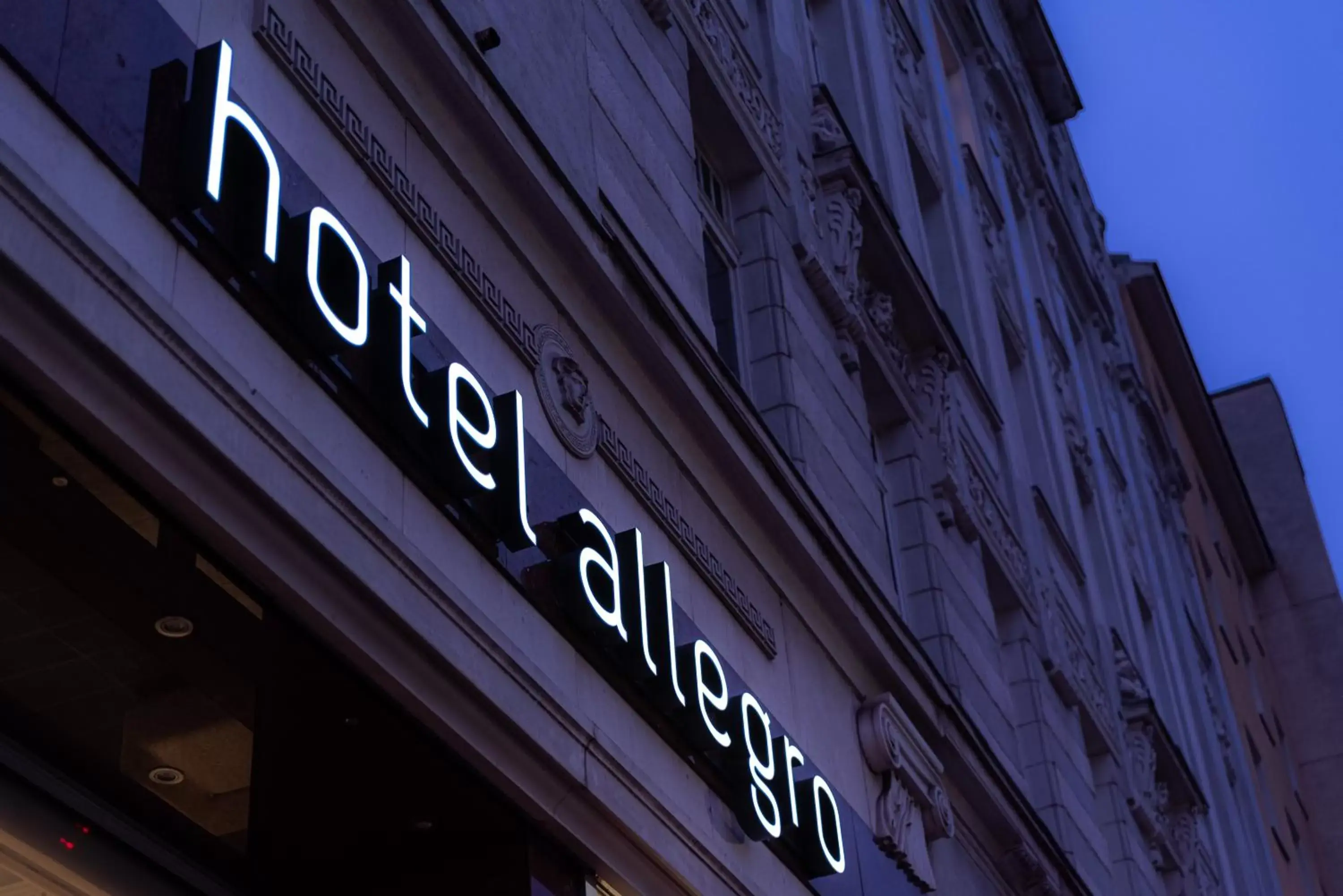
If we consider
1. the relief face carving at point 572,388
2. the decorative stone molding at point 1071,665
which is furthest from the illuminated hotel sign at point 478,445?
the decorative stone molding at point 1071,665

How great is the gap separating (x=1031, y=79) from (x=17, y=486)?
110 ft

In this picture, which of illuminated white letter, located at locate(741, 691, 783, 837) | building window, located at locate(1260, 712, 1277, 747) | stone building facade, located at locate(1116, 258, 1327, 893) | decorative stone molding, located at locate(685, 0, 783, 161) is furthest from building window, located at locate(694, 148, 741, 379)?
building window, located at locate(1260, 712, 1277, 747)

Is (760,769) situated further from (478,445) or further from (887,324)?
(887,324)

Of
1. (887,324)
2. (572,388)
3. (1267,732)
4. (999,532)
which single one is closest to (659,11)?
(572,388)

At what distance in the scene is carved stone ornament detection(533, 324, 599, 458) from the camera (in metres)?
10.8

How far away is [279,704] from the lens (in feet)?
28.3

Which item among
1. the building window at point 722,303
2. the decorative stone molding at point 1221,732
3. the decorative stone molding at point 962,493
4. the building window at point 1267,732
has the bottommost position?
the building window at point 722,303

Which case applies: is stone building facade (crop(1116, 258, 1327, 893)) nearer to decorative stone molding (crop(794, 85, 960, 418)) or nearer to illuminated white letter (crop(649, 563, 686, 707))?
decorative stone molding (crop(794, 85, 960, 418))

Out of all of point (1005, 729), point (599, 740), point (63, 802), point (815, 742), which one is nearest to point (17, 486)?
point (63, 802)

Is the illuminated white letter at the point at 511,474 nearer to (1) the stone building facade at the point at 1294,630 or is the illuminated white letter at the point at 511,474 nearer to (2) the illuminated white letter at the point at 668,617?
(2) the illuminated white letter at the point at 668,617

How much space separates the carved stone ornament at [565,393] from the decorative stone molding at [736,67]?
19.3ft

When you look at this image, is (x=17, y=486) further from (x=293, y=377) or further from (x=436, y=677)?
(x=436, y=677)

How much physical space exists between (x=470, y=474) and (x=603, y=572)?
151 cm

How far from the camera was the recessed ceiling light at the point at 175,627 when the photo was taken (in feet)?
26.7
